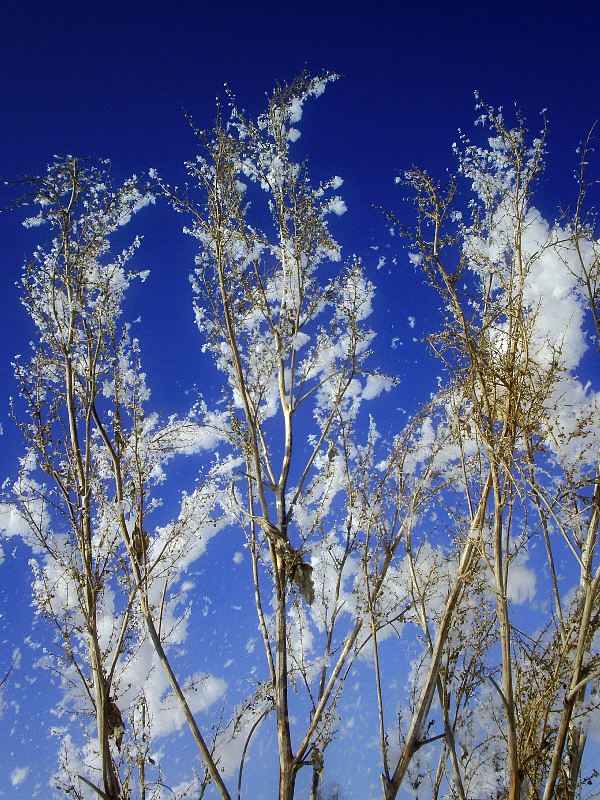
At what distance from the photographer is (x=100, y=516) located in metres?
3.88

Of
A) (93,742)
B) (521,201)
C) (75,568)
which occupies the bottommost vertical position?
(93,742)

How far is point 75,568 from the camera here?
3.54 metres

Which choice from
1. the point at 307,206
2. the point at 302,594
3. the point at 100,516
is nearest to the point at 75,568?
the point at 100,516

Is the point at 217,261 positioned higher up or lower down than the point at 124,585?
higher up

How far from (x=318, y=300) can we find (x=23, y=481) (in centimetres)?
245

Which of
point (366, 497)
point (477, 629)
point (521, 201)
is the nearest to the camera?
point (521, 201)

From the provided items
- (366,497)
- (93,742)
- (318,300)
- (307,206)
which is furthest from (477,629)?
(307,206)

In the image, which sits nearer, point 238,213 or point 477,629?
point 477,629

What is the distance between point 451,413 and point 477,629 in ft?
5.08

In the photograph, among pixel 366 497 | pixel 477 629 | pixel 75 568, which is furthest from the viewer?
pixel 366 497

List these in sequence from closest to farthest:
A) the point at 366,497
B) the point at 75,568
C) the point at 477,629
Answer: the point at 75,568
the point at 477,629
the point at 366,497

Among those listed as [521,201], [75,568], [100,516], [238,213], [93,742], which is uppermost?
[238,213]

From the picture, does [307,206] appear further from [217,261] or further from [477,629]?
[477,629]

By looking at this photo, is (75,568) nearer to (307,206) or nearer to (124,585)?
(124,585)
